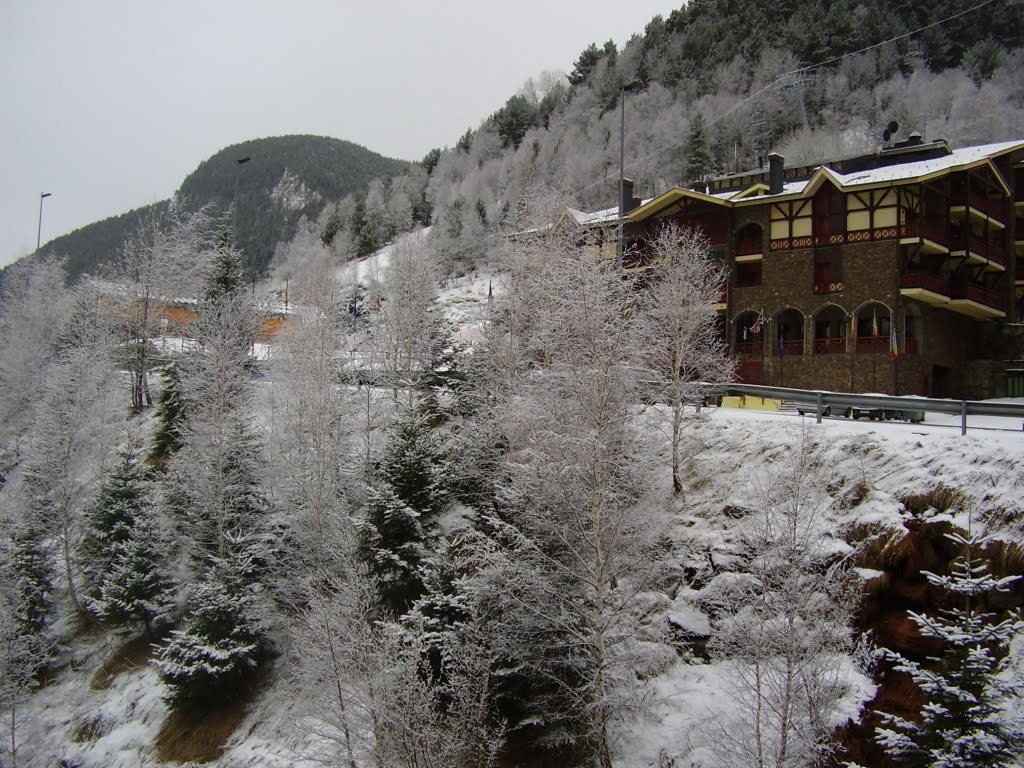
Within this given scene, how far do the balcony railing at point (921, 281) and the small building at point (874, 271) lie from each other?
62mm

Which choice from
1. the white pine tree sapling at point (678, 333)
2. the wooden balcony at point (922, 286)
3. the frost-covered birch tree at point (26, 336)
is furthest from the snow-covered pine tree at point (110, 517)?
the wooden balcony at point (922, 286)

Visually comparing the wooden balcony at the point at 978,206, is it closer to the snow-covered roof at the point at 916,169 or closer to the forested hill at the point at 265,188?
the snow-covered roof at the point at 916,169

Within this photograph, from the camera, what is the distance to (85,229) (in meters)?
125

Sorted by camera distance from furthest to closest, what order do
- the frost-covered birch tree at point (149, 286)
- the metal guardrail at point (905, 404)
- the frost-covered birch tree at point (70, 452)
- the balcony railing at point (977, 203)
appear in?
the frost-covered birch tree at point (149, 286), the balcony railing at point (977, 203), the frost-covered birch tree at point (70, 452), the metal guardrail at point (905, 404)

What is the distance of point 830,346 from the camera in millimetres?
32469

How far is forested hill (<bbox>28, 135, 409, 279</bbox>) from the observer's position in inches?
4601

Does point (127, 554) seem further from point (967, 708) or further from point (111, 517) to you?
point (967, 708)

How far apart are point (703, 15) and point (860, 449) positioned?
110 metres

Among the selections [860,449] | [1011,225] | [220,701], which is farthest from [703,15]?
[220,701]

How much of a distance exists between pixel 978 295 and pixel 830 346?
8.97 metres

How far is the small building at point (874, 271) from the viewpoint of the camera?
103ft

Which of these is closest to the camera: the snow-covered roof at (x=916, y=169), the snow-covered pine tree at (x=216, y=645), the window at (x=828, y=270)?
the snow-covered pine tree at (x=216, y=645)

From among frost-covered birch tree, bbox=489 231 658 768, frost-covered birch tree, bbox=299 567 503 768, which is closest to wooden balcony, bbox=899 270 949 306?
frost-covered birch tree, bbox=489 231 658 768

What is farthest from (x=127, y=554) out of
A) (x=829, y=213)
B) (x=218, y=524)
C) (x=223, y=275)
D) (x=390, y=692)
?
(x=829, y=213)
